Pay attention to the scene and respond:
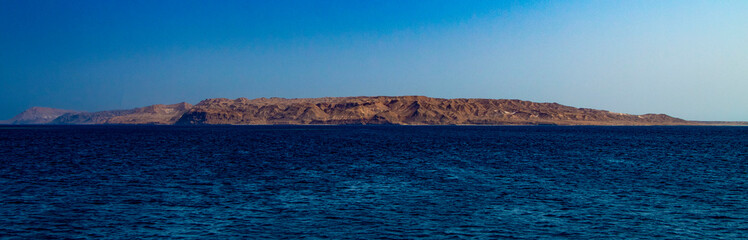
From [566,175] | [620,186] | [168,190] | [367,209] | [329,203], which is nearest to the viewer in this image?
[367,209]

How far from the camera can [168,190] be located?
1121 inches

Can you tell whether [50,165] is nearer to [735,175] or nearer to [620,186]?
[620,186]

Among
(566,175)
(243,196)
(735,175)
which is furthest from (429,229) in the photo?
(735,175)

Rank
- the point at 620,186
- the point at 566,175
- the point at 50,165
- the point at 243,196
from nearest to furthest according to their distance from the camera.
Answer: the point at 243,196 → the point at 620,186 → the point at 566,175 → the point at 50,165

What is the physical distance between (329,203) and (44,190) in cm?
1628

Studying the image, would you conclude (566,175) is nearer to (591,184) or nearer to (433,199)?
(591,184)

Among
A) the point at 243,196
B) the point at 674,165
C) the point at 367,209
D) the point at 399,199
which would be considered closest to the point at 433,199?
the point at 399,199

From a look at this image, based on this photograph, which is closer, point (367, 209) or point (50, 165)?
point (367, 209)

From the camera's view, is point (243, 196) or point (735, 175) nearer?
point (243, 196)

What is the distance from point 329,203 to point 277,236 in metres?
6.43

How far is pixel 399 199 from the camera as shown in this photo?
84.4ft

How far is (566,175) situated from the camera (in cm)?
3650

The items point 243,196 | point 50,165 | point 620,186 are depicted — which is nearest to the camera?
point 243,196

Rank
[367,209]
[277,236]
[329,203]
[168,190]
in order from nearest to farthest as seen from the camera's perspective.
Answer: [277,236], [367,209], [329,203], [168,190]
